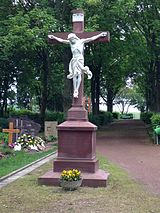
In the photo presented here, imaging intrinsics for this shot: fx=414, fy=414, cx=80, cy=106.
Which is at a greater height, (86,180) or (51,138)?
(86,180)

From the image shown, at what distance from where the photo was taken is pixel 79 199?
803 cm

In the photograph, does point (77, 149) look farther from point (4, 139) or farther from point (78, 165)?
point (4, 139)

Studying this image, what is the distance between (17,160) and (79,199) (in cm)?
644

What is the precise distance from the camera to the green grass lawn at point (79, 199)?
729 cm

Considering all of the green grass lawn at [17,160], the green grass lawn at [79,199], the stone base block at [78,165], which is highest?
the stone base block at [78,165]

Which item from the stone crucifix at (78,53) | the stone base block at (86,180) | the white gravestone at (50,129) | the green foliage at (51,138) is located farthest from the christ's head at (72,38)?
the white gravestone at (50,129)

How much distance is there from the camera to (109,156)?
15.8 meters

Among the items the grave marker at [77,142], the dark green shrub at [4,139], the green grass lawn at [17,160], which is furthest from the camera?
the dark green shrub at [4,139]

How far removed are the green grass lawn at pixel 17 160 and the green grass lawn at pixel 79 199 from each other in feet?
6.82

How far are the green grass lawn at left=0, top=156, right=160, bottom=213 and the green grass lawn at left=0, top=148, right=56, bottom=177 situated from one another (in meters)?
2.08

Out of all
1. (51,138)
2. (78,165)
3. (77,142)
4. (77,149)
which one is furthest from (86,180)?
(51,138)

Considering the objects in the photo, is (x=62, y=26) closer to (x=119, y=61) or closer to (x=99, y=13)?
(x=99, y=13)

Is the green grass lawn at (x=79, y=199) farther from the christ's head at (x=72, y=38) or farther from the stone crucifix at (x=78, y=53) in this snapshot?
the christ's head at (x=72, y=38)

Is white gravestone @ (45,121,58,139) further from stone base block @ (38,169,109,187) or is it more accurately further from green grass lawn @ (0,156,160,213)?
stone base block @ (38,169,109,187)
